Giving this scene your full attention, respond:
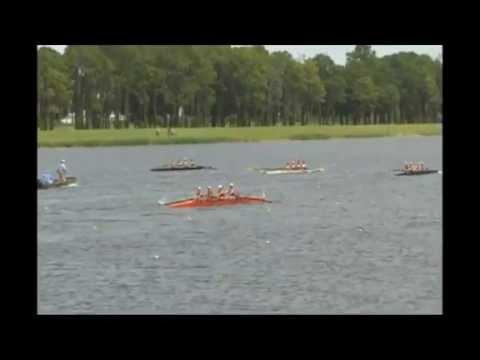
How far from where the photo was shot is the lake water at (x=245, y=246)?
22266mm

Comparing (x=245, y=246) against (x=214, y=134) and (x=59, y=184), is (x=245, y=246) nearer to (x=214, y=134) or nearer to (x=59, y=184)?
(x=59, y=184)

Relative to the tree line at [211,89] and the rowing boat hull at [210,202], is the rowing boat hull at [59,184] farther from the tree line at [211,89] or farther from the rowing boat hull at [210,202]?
the tree line at [211,89]

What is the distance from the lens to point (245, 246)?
30609mm

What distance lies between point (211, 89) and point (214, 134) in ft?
13.0

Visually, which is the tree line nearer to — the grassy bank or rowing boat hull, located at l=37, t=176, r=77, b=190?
the grassy bank

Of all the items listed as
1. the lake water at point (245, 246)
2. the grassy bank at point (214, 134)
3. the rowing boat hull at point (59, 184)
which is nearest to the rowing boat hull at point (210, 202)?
the lake water at point (245, 246)

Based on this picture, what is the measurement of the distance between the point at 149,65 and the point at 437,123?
A: 101 feet

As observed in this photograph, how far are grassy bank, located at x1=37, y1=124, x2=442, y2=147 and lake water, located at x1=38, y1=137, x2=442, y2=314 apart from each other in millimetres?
21519

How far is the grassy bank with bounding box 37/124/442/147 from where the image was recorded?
3147 inches

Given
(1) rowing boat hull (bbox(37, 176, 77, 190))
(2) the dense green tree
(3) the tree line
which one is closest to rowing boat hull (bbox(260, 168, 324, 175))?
(1) rowing boat hull (bbox(37, 176, 77, 190))

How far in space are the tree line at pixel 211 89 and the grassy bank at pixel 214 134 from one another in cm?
88
